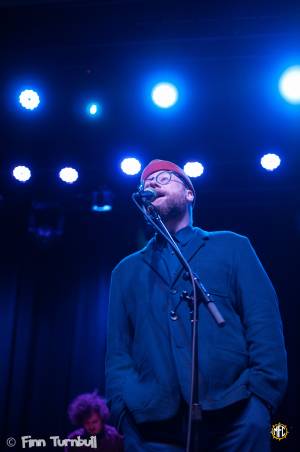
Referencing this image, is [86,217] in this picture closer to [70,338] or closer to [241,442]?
[70,338]

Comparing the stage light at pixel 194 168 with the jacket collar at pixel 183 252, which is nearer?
the jacket collar at pixel 183 252

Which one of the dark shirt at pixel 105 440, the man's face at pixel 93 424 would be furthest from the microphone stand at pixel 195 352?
the man's face at pixel 93 424

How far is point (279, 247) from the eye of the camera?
607 centimetres

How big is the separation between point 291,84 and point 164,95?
1224 mm

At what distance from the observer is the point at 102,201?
575 cm

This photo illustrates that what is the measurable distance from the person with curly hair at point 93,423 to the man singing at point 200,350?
3.01 meters

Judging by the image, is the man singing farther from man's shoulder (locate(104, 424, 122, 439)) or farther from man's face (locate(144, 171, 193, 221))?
man's shoulder (locate(104, 424, 122, 439))

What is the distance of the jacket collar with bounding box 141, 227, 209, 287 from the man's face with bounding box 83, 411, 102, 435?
128 inches

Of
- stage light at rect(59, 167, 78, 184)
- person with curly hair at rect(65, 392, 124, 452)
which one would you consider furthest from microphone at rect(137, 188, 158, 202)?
person with curly hair at rect(65, 392, 124, 452)

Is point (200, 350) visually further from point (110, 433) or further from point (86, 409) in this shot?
point (86, 409)

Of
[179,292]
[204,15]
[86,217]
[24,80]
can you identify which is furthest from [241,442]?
[86,217]

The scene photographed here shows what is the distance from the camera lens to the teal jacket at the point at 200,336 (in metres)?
2.20

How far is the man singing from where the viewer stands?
2.17 m

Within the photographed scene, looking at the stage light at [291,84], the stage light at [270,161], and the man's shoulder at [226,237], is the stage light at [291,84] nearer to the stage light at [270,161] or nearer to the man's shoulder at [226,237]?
the stage light at [270,161]
